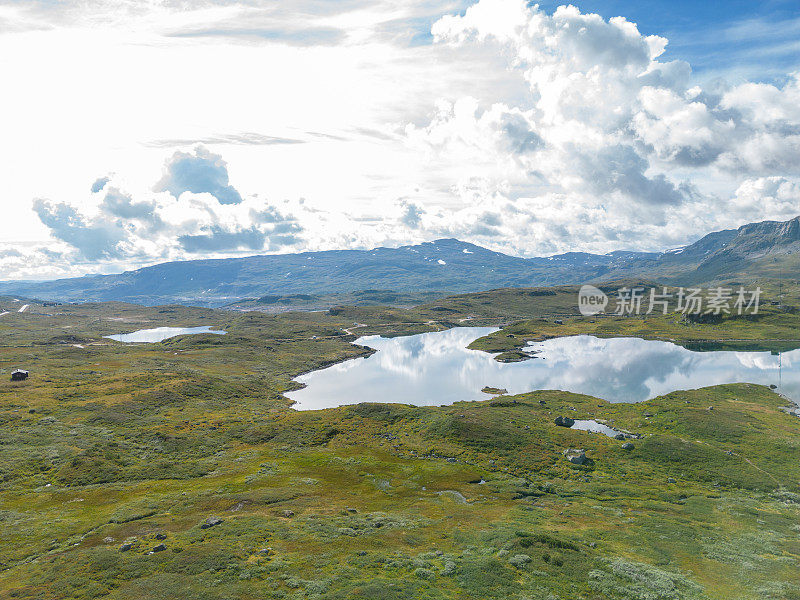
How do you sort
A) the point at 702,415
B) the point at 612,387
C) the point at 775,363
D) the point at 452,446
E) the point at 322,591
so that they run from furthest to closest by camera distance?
the point at 775,363 → the point at 612,387 → the point at 702,415 → the point at 452,446 → the point at 322,591

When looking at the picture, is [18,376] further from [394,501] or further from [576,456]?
[576,456]

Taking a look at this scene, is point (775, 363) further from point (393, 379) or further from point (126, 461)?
point (126, 461)

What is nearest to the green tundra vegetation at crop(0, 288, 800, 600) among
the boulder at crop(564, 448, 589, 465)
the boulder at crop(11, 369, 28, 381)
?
the boulder at crop(564, 448, 589, 465)

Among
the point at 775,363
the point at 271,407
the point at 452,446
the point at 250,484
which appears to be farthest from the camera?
the point at 775,363

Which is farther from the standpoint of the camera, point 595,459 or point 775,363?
point 775,363

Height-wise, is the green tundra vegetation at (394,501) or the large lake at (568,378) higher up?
the green tundra vegetation at (394,501)

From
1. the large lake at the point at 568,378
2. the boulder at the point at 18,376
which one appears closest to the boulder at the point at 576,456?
the large lake at the point at 568,378

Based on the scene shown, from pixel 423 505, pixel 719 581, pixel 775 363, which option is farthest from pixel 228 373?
pixel 775 363

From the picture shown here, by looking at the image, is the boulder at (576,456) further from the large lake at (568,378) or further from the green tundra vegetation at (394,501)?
the large lake at (568,378)

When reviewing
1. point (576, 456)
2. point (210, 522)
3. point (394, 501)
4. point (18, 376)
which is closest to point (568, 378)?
point (576, 456)
